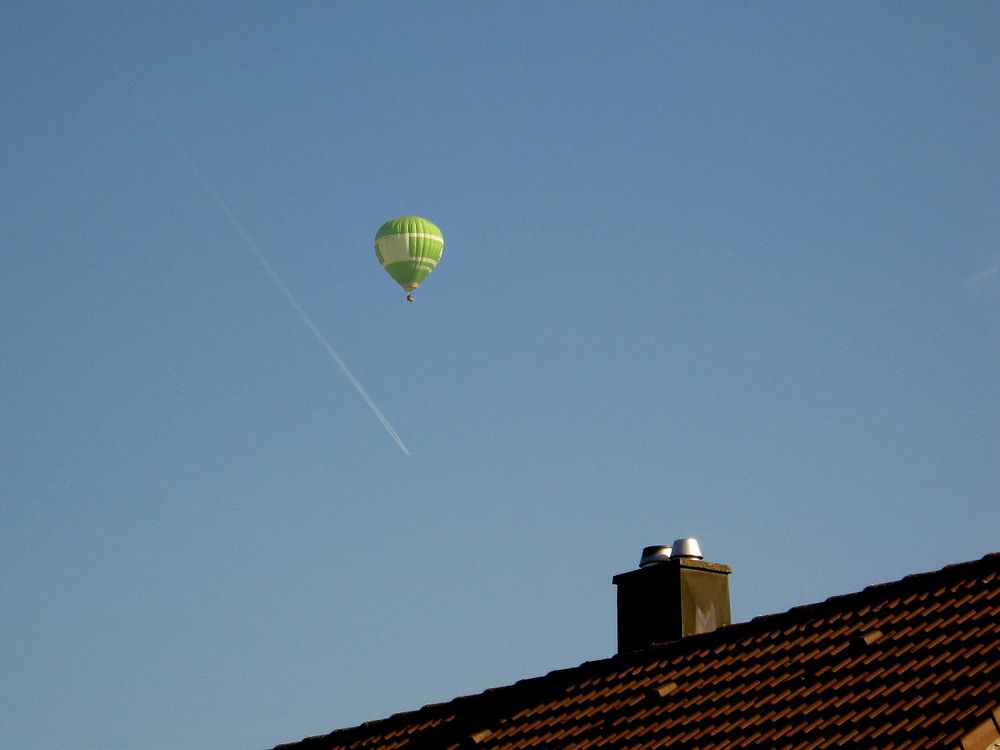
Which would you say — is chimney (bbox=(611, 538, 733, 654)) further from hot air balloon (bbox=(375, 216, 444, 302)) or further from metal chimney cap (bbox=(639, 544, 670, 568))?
hot air balloon (bbox=(375, 216, 444, 302))

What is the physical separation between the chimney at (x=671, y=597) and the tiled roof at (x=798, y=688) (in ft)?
3.56

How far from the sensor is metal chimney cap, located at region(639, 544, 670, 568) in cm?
1888

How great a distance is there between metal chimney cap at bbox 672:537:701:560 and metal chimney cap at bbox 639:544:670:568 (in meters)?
0.19

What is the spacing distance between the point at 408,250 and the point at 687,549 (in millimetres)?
37138

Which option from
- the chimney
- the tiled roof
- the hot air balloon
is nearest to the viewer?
the tiled roof

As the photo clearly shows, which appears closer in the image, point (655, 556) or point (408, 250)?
point (655, 556)

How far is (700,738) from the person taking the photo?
1505 cm

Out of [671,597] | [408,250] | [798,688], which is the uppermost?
[408,250]

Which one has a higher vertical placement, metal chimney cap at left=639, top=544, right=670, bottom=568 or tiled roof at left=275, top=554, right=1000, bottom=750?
metal chimney cap at left=639, top=544, right=670, bottom=568

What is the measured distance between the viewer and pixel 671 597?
728 inches

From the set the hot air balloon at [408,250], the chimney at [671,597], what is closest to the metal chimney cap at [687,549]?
the chimney at [671,597]

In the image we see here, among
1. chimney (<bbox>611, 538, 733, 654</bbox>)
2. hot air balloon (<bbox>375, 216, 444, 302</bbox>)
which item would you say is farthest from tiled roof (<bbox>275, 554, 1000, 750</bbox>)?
hot air balloon (<bbox>375, 216, 444, 302</bbox>)

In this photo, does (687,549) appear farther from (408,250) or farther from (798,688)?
(408,250)

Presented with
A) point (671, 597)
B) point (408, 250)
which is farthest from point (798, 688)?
point (408, 250)
